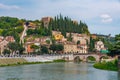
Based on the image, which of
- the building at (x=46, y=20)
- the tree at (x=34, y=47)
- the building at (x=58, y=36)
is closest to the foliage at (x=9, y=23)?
the building at (x=46, y=20)

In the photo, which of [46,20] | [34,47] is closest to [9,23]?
[46,20]

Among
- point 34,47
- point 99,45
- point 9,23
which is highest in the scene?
point 9,23

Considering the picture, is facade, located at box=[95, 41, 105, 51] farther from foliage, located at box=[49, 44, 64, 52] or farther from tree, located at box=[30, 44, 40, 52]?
tree, located at box=[30, 44, 40, 52]

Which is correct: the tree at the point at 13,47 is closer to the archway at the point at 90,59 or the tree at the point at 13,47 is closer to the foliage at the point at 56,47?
the foliage at the point at 56,47

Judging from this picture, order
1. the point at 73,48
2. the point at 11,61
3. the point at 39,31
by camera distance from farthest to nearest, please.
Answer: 1. the point at 73,48
2. the point at 39,31
3. the point at 11,61

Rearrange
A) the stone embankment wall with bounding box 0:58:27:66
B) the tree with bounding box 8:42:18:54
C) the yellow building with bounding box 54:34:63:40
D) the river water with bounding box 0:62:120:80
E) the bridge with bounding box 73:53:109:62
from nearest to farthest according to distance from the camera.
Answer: the river water with bounding box 0:62:120:80, the stone embankment wall with bounding box 0:58:27:66, the tree with bounding box 8:42:18:54, the bridge with bounding box 73:53:109:62, the yellow building with bounding box 54:34:63:40

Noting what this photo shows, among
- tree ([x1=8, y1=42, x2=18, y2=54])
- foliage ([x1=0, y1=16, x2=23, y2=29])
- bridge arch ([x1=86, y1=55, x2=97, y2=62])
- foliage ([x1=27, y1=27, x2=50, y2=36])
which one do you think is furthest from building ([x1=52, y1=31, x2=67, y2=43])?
tree ([x1=8, y1=42, x2=18, y2=54])

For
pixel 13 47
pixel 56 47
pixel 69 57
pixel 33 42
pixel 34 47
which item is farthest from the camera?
pixel 33 42

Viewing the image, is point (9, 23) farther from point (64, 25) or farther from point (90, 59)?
point (90, 59)

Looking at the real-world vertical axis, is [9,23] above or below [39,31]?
above

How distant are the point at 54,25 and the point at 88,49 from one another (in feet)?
46.4

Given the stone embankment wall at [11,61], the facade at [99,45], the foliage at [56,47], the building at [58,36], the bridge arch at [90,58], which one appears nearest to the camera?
the stone embankment wall at [11,61]

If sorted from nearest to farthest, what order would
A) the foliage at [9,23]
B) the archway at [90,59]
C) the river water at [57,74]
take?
the river water at [57,74], the archway at [90,59], the foliage at [9,23]

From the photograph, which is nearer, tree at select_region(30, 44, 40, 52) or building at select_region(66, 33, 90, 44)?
tree at select_region(30, 44, 40, 52)
